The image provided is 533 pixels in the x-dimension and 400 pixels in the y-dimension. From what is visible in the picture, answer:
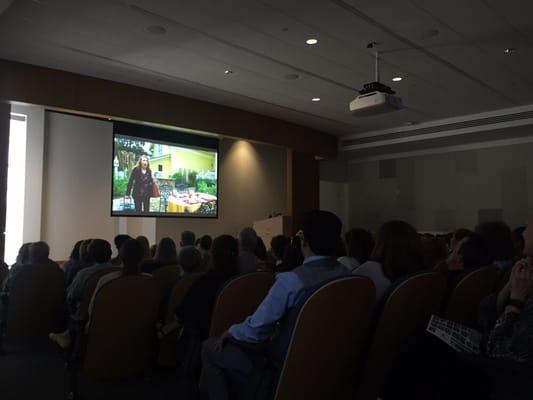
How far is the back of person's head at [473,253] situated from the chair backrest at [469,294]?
0.26m

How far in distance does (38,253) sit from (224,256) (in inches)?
83.4

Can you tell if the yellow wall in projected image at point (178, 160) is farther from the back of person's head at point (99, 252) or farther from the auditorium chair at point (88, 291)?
the auditorium chair at point (88, 291)

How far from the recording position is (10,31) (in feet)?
17.8

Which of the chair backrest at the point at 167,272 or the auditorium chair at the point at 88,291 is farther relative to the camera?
the chair backrest at the point at 167,272

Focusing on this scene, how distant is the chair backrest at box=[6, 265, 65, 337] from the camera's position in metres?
3.85

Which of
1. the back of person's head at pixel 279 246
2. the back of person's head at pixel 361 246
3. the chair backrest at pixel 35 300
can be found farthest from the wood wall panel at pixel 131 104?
the back of person's head at pixel 361 246

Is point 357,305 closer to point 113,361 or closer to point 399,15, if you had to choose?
point 113,361

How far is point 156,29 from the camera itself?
5.41m

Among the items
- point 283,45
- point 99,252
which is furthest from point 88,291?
point 283,45

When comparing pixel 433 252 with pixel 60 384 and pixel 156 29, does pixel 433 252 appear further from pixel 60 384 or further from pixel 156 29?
pixel 156 29

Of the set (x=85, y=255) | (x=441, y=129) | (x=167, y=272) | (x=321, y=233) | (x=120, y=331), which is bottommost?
(x=120, y=331)

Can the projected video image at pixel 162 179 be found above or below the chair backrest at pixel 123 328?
above

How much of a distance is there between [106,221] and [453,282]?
7648 millimetres

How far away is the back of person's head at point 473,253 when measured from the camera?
309cm
